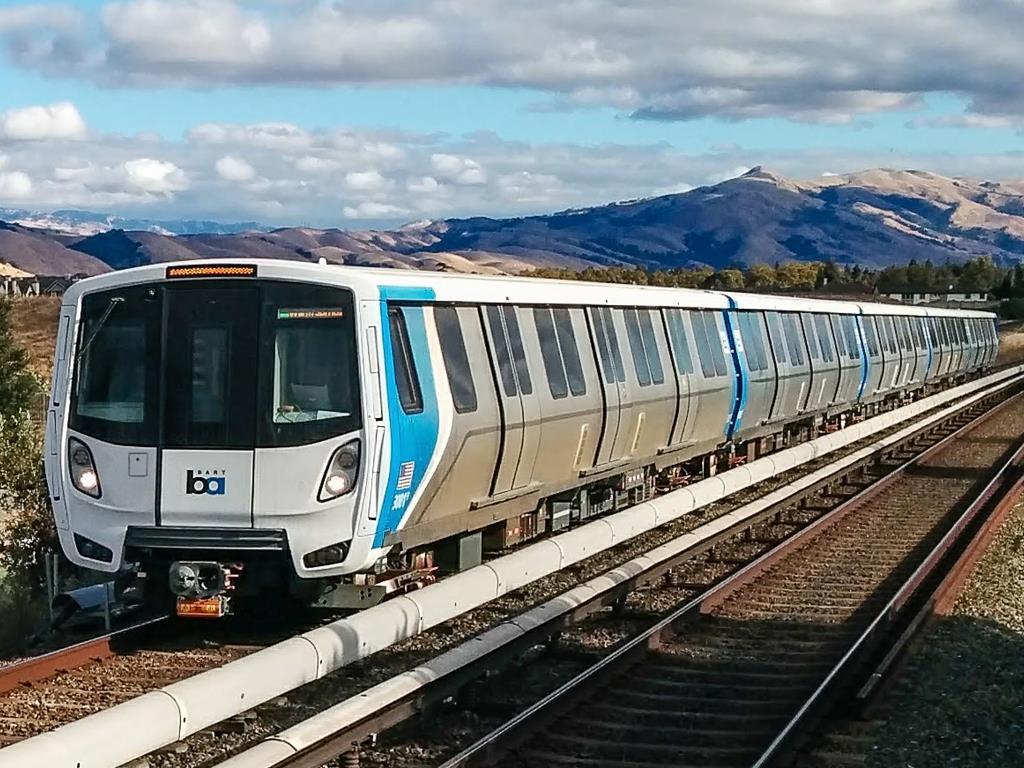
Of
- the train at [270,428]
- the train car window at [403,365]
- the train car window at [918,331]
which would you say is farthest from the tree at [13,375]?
the train car window at [918,331]

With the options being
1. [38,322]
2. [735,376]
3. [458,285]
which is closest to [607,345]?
[458,285]

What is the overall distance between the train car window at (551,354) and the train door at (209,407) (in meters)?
4.23

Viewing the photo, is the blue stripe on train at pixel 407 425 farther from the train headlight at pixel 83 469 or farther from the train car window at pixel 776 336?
the train car window at pixel 776 336

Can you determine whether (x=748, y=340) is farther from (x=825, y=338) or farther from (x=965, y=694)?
(x=965, y=694)

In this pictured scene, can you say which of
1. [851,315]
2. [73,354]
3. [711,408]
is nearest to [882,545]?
[711,408]

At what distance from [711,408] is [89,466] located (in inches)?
440

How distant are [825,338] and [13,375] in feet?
72.8

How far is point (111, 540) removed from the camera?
10.8 metres

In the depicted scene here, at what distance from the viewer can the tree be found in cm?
3550

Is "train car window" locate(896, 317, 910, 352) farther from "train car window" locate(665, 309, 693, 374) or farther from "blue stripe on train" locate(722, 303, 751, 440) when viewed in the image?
"train car window" locate(665, 309, 693, 374)

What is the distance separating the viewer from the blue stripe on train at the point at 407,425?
35.7ft

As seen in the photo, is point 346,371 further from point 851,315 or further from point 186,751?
point 851,315

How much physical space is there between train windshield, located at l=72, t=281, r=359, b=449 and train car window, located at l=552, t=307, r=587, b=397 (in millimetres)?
4564

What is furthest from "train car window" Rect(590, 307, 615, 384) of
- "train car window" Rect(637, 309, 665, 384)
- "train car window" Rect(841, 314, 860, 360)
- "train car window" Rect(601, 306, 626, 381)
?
"train car window" Rect(841, 314, 860, 360)
